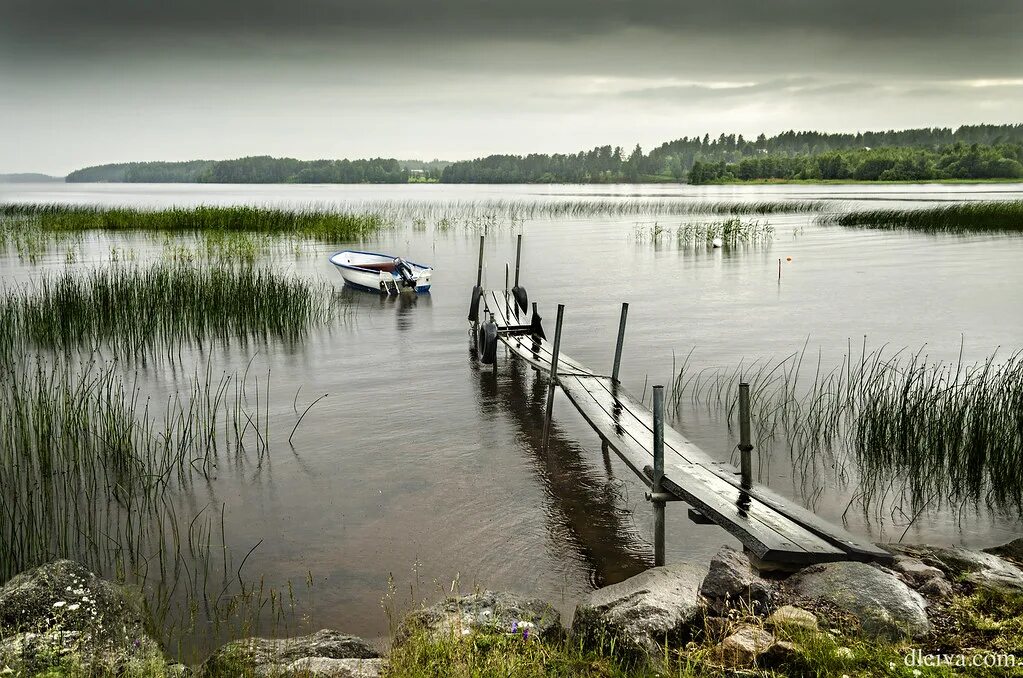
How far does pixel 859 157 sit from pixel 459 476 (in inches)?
5639

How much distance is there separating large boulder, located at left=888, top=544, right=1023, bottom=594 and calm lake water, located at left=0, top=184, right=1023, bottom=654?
53.6 inches

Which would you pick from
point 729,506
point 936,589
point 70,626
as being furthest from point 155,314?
point 936,589

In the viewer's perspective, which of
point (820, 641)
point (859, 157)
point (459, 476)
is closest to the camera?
point (820, 641)

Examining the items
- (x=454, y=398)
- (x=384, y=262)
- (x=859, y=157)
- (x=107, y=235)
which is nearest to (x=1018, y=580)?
(x=454, y=398)

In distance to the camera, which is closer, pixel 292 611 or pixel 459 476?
pixel 292 611

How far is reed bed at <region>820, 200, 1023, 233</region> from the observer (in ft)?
124

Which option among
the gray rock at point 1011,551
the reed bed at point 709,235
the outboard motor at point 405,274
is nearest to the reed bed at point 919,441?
the gray rock at point 1011,551

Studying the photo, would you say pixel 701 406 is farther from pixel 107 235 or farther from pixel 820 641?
pixel 107 235

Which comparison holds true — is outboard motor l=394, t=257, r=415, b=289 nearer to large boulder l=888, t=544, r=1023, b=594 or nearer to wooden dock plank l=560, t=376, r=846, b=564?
wooden dock plank l=560, t=376, r=846, b=564

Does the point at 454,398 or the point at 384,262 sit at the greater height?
the point at 384,262

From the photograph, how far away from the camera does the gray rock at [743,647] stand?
167 inches

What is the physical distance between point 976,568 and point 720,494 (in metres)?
1.75

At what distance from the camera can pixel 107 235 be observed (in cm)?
Answer: 3578

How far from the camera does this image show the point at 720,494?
6.25 m
